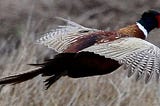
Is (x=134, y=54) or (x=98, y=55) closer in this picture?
(x=134, y=54)

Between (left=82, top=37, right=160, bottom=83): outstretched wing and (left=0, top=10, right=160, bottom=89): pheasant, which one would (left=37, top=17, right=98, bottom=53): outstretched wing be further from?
(left=82, top=37, right=160, bottom=83): outstretched wing

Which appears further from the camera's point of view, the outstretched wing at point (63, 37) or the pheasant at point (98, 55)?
the outstretched wing at point (63, 37)

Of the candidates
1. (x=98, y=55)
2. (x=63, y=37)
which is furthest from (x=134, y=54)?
(x=63, y=37)

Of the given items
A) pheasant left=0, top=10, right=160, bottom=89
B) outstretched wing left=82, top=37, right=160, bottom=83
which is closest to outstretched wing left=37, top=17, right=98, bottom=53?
pheasant left=0, top=10, right=160, bottom=89

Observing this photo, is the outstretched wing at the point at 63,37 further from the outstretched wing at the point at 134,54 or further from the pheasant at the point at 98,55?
the outstretched wing at the point at 134,54

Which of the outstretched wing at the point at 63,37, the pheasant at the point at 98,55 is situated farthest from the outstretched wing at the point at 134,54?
the outstretched wing at the point at 63,37

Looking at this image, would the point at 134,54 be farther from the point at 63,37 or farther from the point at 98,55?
the point at 63,37

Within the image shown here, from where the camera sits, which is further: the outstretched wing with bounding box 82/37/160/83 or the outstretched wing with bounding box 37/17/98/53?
the outstretched wing with bounding box 37/17/98/53
